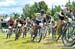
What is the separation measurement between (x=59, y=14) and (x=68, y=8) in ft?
2.29

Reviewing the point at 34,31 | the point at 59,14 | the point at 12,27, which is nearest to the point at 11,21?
the point at 12,27

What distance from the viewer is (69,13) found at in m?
16.2

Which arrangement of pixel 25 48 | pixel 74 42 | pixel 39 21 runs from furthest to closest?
1. pixel 39 21
2. pixel 25 48
3. pixel 74 42

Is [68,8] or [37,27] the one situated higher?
[68,8]

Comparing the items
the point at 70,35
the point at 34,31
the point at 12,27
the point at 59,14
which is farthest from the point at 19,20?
the point at 70,35

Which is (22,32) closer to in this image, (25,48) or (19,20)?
(19,20)

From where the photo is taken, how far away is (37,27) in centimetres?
2105

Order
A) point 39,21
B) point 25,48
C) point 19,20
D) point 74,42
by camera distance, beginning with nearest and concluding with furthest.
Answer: point 74,42
point 25,48
point 39,21
point 19,20

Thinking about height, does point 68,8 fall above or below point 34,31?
above

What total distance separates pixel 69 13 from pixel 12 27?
1050 centimetres

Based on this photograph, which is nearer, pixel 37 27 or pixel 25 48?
pixel 25 48

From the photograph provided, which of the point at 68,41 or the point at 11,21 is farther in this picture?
the point at 11,21

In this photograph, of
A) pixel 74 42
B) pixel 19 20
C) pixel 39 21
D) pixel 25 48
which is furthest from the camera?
pixel 19 20

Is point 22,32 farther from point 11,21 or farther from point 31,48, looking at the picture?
point 31,48
